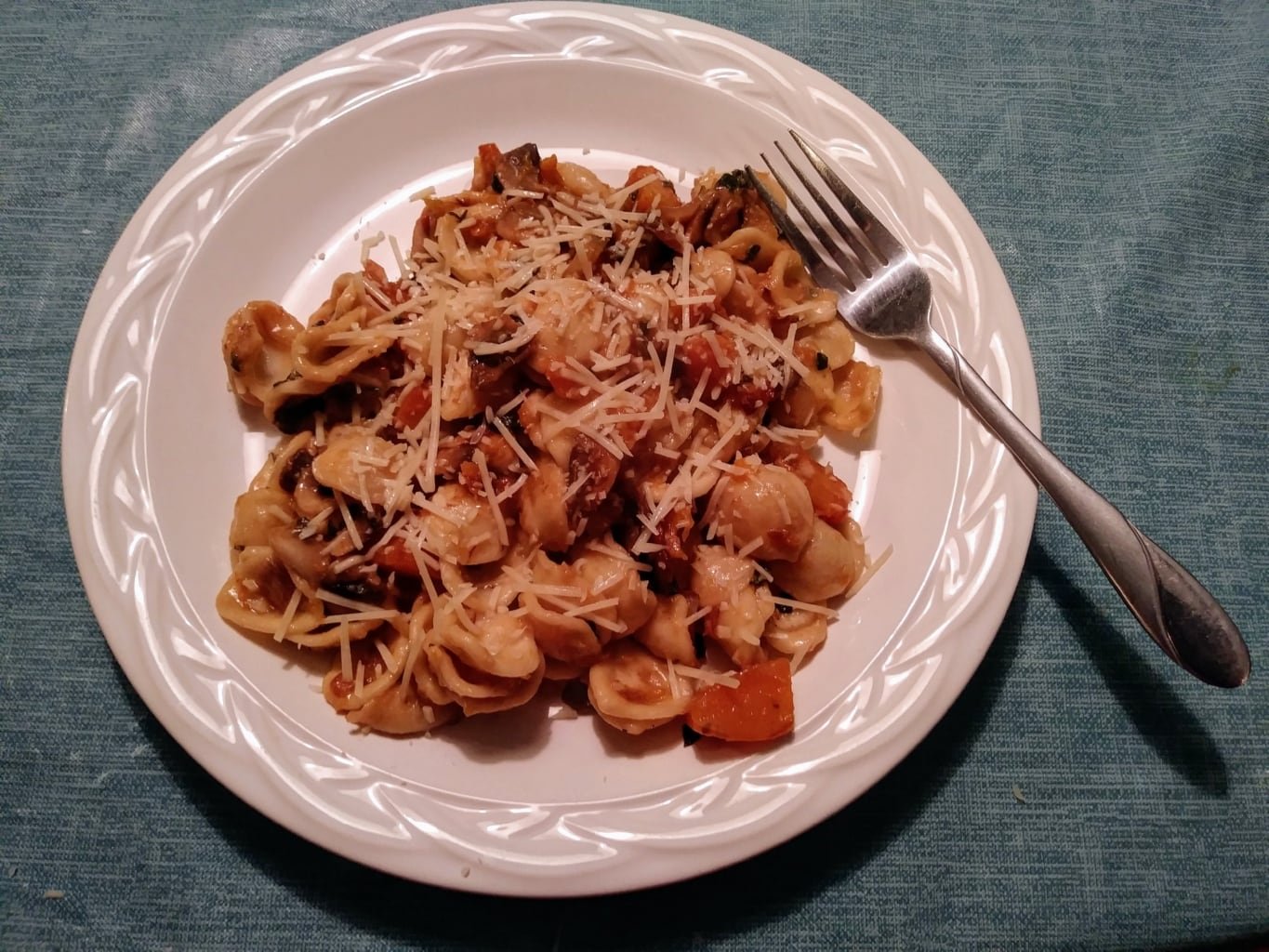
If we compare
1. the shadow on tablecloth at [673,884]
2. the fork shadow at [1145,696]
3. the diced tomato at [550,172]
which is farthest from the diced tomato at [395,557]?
the fork shadow at [1145,696]

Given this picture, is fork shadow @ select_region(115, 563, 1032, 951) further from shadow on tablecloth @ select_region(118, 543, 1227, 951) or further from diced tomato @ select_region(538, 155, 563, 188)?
diced tomato @ select_region(538, 155, 563, 188)

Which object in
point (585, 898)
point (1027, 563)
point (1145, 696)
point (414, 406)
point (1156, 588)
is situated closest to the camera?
point (1156, 588)

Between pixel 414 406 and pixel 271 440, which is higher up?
pixel 414 406

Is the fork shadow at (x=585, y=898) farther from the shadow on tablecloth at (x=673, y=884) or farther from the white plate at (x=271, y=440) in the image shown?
the white plate at (x=271, y=440)

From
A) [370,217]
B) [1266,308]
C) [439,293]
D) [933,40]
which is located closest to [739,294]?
[439,293]

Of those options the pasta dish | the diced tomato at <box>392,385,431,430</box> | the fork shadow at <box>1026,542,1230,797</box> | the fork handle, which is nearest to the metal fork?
the fork handle

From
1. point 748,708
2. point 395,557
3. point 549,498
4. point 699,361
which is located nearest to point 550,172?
point 699,361

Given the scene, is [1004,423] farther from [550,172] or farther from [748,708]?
[550,172]
